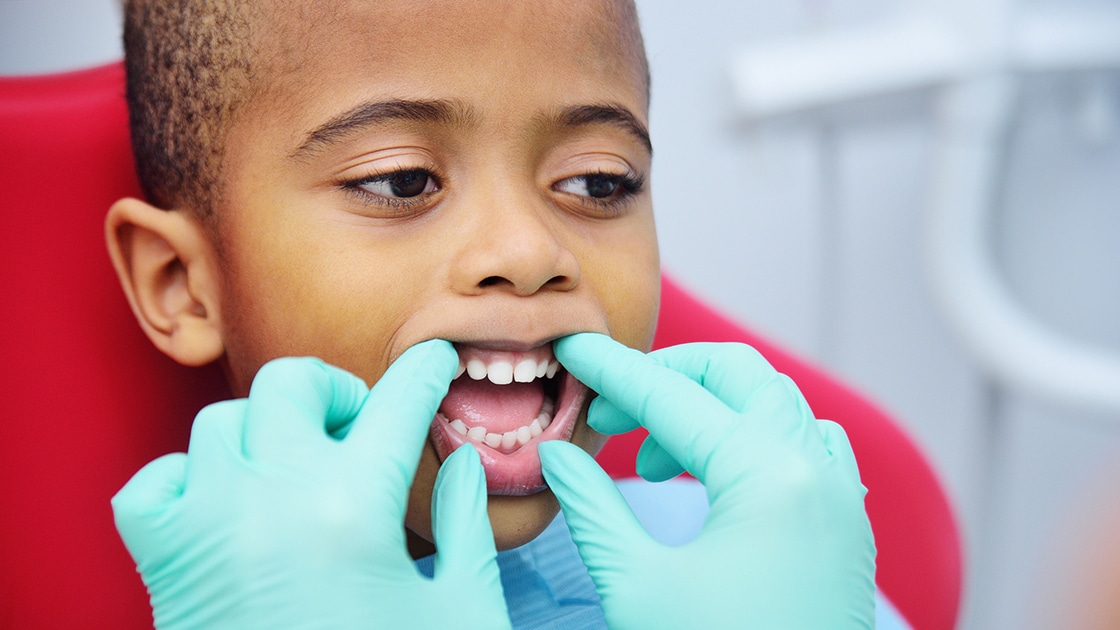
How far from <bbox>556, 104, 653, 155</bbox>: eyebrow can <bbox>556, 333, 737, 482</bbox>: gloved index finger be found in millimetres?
188

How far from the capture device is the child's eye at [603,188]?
89 cm

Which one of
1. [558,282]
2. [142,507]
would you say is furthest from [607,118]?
Answer: [142,507]

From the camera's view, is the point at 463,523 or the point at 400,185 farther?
the point at 400,185

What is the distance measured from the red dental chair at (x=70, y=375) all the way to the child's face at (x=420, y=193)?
0.65 feet

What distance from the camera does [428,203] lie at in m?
0.81

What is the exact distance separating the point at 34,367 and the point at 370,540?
481mm

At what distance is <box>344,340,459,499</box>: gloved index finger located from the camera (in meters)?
0.66

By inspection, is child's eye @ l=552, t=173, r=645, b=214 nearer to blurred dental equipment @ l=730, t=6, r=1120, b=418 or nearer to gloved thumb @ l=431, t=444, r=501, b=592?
gloved thumb @ l=431, t=444, r=501, b=592

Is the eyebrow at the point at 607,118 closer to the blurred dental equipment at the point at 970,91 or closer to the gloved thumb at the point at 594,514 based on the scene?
the gloved thumb at the point at 594,514

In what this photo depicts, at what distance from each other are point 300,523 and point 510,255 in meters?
0.26

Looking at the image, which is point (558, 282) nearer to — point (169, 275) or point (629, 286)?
point (629, 286)

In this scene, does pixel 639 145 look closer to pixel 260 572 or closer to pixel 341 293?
pixel 341 293

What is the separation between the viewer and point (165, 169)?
3.06 feet

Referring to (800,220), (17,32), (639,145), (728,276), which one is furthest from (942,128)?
(17,32)
